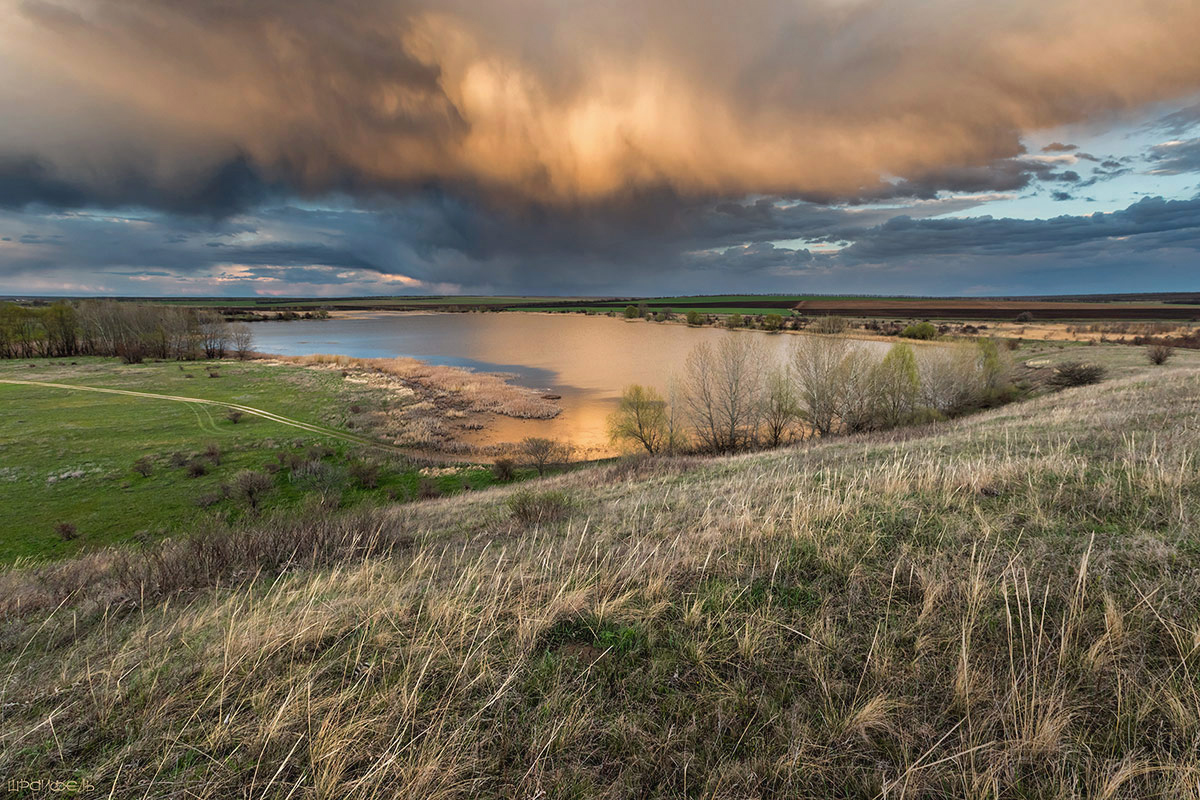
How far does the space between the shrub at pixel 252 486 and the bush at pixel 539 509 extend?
23.9 meters

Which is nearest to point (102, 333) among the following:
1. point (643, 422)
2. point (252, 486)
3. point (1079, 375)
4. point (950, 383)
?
point (252, 486)

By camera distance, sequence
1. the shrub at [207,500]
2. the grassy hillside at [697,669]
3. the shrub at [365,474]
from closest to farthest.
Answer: the grassy hillside at [697,669] → the shrub at [207,500] → the shrub at [365,474]

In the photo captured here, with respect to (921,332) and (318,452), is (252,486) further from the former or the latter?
(921,332)

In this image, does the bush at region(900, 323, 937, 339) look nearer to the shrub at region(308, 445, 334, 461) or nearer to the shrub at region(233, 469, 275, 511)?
the shrub at region(308, 445, 334, 461)

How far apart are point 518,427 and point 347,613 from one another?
4037cm

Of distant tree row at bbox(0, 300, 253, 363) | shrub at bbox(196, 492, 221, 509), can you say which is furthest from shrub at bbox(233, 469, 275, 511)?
distant tree row at bbox(0, 300, 253, 363)

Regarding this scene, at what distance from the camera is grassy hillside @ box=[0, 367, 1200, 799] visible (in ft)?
8.46

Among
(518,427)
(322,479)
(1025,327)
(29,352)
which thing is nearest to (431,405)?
(518,427)

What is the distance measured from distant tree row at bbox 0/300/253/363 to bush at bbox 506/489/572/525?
Answer: 9898 cm

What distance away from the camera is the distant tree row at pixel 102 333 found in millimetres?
78625

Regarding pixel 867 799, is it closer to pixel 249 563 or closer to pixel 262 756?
pixel 262 756

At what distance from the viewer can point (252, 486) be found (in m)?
27.0

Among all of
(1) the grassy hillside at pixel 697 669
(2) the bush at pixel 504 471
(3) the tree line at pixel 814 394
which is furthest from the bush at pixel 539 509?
(3) the tree line at pixel 814 394

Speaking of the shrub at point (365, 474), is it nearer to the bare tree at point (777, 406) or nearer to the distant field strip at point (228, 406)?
the distant field strip at point (228, 406)
